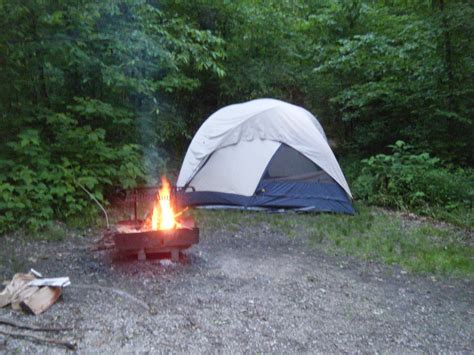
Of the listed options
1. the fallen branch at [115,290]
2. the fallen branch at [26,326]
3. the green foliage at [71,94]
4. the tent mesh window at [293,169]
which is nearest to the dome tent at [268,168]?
the tent mesh window at [293,169]

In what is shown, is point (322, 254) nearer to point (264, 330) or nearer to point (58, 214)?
point (264, 330)

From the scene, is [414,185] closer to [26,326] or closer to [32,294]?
[32,294]

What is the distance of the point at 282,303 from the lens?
12.1 feet

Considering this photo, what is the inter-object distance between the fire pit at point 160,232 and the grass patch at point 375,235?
1.53 meters

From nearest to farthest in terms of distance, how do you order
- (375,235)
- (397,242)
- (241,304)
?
(241,304)
(397,242)
(375,235)

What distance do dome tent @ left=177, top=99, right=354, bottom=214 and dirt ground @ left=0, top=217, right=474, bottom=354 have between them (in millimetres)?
1969

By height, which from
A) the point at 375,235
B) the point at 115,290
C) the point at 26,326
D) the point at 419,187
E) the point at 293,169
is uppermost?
the point at 293,169

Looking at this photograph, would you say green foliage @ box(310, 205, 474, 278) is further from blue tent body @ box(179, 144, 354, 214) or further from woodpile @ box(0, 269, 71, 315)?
woodpile @ box(0, 269, 71, 315)

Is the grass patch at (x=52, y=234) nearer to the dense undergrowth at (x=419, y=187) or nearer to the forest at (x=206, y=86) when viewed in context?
the forest at (x=206, y=86)

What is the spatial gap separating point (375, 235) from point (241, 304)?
295cm

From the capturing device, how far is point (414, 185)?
25.4ft

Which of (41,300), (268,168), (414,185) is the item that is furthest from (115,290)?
(414,185)

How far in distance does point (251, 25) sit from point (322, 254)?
832 centimetres

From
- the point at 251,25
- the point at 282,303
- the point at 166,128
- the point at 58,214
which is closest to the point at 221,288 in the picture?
the point at 282,303
